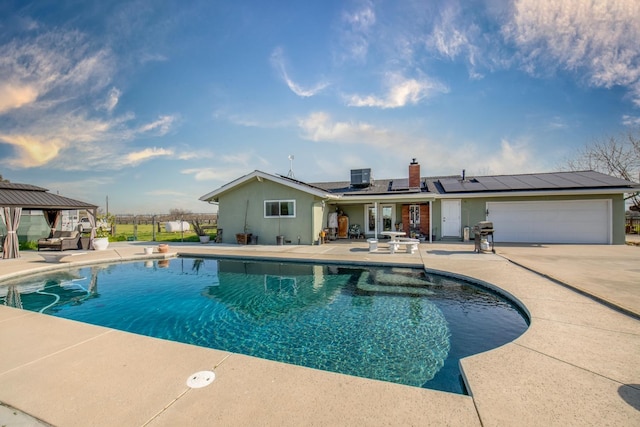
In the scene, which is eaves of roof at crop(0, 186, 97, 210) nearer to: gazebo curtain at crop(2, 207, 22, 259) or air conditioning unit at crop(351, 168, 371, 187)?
gazebo curtain at crop(2, 207, 22, 259)

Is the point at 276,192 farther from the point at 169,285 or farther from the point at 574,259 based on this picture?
the point at 574,259

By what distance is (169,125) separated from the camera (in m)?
16.3

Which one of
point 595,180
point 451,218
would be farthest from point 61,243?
point 595,180

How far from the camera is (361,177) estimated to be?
1822 cm

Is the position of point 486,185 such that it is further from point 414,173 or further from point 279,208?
point 279,208

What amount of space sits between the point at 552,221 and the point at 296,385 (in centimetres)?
1642

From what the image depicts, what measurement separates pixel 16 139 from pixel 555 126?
31.4 metres

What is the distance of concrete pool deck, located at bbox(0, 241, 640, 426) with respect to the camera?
2.11 meters

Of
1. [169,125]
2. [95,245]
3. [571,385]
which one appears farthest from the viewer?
[169,125]

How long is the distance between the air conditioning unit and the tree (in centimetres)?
1745

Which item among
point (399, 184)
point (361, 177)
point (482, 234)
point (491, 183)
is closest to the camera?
point (482, 234)

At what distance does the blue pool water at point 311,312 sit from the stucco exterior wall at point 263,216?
→ 5.21m

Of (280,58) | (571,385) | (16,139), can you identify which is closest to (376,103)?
(280,58)

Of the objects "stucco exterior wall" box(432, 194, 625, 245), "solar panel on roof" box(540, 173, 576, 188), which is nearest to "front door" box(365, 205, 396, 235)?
"stucco exterior wall" box(432, 194, 625, 245)
